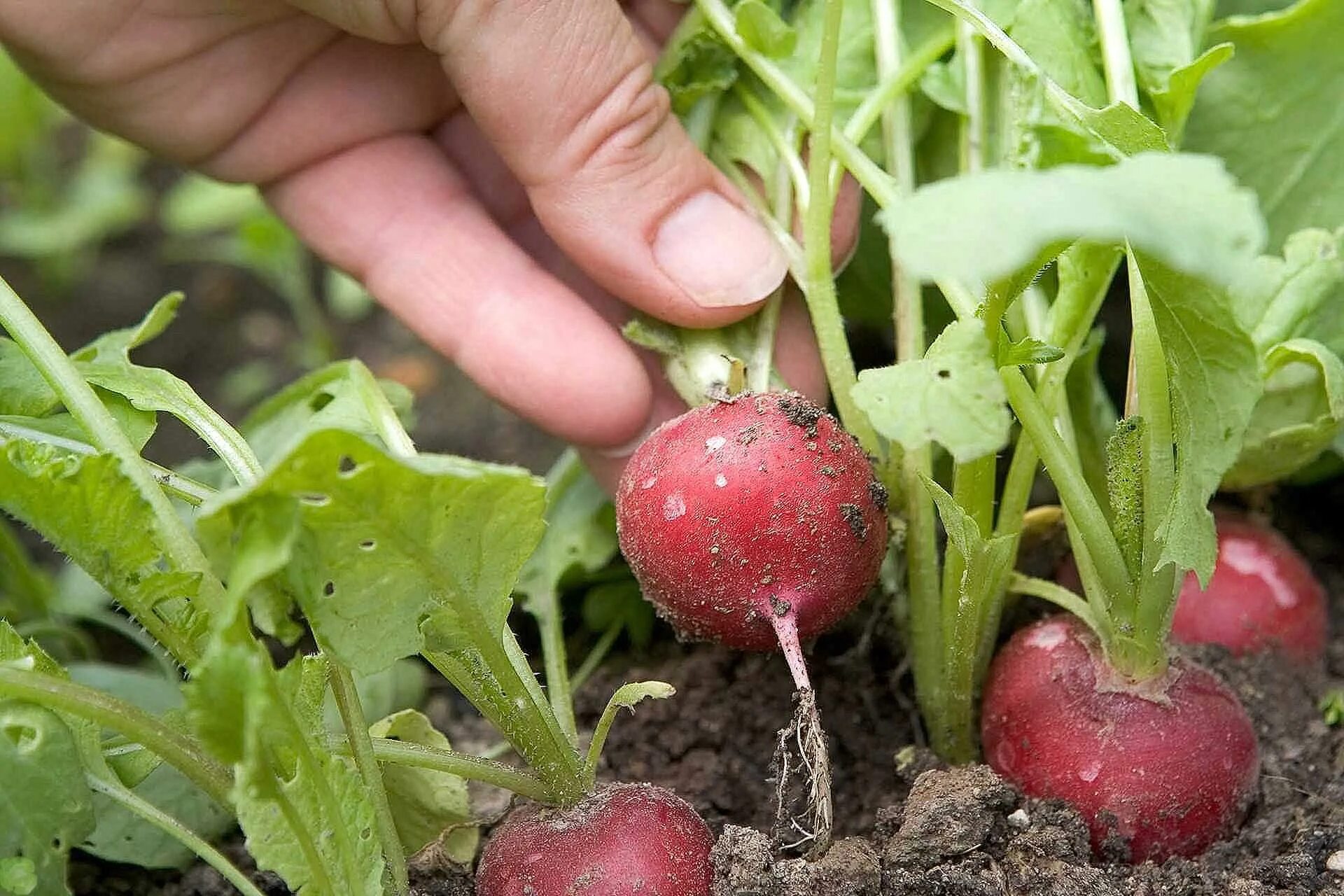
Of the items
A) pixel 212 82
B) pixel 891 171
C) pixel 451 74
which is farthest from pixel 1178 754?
pixel 212 82

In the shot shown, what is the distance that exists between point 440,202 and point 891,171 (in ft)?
2.05

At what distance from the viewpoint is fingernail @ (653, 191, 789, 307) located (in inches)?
54.7

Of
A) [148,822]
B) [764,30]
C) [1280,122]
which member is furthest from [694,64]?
[148,822]

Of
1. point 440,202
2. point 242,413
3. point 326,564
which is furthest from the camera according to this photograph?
point 242,413

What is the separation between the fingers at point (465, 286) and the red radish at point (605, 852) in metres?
0.52

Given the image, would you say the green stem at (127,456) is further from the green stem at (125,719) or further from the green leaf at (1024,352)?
the green leaf at (1024,352)

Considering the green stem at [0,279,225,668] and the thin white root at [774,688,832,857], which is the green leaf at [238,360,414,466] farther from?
the thin white root at [774,688,832,857]

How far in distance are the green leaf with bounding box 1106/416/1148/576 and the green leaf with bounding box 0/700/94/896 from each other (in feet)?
2.99

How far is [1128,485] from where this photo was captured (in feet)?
3.72

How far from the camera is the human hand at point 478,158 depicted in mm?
1405

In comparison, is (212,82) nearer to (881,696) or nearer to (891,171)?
(891,171)

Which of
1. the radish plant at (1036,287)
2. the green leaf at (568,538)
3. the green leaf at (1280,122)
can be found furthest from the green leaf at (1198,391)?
the green leaf at (568,538)

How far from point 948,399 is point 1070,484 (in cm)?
28

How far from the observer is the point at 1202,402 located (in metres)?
1.07
